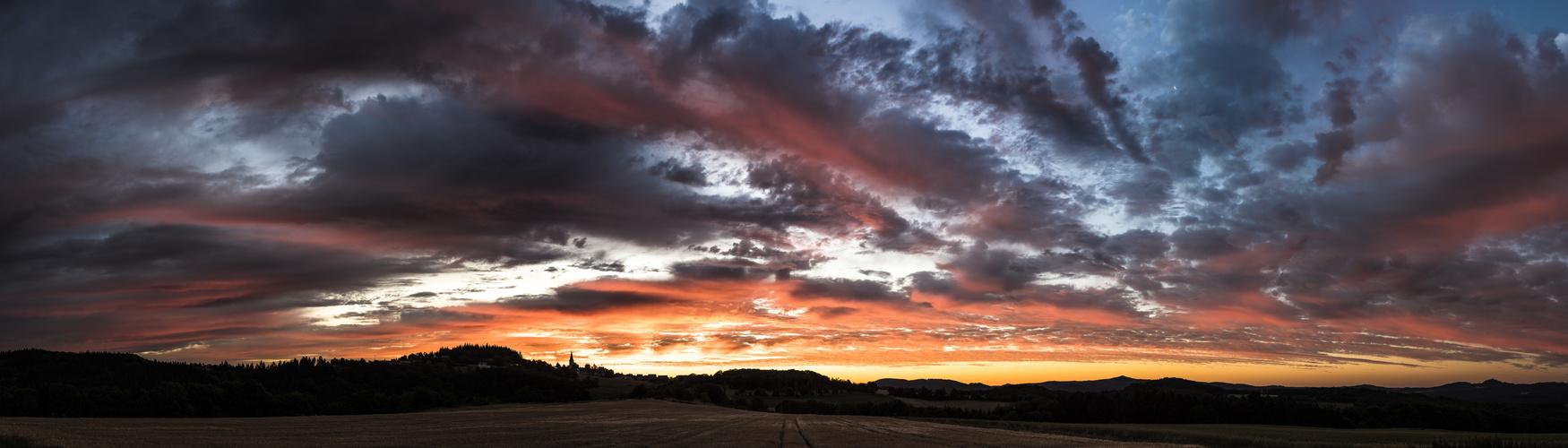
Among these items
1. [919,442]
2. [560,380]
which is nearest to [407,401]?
[560,380]

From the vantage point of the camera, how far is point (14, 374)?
143 metres

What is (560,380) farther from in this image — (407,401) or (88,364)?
(88,364)

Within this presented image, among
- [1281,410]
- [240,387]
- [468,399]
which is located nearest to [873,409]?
[1281,410]

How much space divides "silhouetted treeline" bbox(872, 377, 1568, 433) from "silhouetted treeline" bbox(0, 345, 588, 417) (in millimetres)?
88394

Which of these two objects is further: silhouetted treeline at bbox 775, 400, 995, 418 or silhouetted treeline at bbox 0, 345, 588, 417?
silhouetted treeline at bbox 775, 400, 995, 418

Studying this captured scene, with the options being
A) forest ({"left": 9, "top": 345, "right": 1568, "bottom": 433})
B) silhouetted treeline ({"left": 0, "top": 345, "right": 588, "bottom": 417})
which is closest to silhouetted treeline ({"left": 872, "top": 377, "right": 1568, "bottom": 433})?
forest ({"left": 9, "top": 345, "right": 1568, "bottom": 433})

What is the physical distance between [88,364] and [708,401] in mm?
149348

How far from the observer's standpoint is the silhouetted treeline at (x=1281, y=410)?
10512 cm

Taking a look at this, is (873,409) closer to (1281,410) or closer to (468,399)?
(1281,410)

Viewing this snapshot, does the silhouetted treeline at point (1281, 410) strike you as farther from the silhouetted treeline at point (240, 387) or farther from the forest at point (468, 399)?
the silhouetted treeline at point (240, 387)

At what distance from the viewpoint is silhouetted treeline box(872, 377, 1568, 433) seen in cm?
10512

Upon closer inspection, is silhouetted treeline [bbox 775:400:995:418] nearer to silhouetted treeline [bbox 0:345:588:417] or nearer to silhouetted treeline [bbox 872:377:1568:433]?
silhouetted treeline [bbox 872:377:1568:433]

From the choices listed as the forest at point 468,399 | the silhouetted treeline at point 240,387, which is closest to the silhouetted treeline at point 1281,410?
the forest at point 468,399

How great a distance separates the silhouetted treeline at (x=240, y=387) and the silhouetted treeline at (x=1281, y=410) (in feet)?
290
